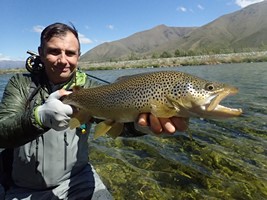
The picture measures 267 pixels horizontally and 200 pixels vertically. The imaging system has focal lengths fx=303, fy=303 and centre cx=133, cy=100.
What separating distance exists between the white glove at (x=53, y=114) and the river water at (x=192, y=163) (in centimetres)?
289

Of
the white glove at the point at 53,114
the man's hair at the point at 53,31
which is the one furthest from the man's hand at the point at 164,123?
the man's hair at the point at 53,31

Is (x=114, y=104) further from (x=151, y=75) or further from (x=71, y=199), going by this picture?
(x=71, y=199)

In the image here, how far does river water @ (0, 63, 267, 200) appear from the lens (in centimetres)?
605

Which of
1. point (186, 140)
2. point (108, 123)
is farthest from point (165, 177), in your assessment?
point (108, 123)

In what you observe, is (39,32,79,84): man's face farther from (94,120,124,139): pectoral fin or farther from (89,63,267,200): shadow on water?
(89,63,267,200): shadow on water

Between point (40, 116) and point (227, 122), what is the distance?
8.77 metres

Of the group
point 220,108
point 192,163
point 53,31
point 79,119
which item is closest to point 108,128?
point 79,119

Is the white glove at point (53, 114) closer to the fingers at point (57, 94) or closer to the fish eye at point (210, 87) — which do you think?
the fingers at point (57, 94)

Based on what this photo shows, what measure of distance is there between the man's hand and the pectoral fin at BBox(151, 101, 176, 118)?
78mm

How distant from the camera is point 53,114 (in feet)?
11.3

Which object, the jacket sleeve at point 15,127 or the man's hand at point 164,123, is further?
the jacket sleeve at point 15,127

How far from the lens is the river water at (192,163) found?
605 centimetres

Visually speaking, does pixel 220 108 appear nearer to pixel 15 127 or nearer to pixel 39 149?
pixel 15 127

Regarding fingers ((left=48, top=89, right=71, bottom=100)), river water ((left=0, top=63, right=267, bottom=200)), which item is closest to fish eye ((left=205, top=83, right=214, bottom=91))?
fingers ((left=48, top=89, right=71, bottom=100))
